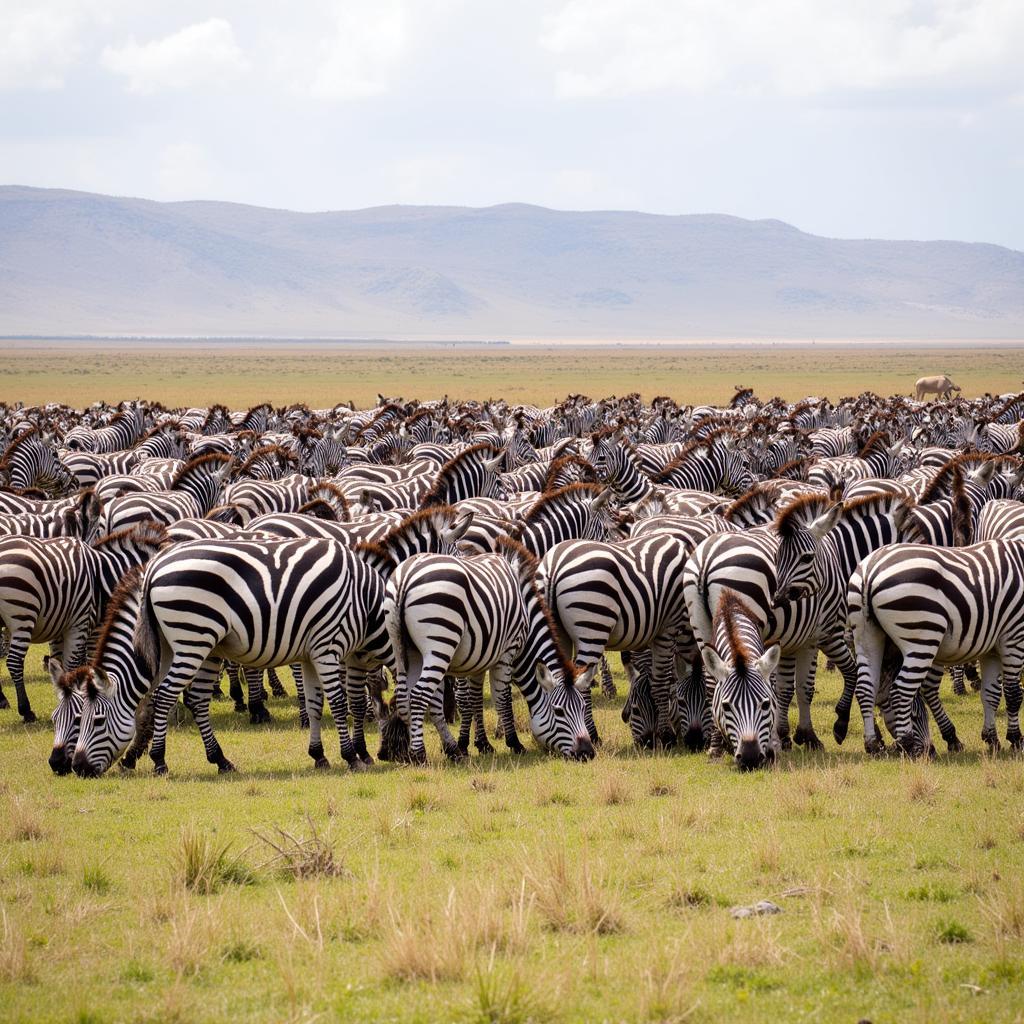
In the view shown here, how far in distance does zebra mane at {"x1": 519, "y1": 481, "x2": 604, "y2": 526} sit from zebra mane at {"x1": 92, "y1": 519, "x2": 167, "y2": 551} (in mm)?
3805

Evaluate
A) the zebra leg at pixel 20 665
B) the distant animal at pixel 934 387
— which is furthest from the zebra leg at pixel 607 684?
the distant animal at pixel 934 387

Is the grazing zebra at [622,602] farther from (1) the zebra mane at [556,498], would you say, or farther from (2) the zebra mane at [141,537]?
(2) the zebra mane at [141,537]

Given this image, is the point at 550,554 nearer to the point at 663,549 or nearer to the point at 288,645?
the point at 663,549

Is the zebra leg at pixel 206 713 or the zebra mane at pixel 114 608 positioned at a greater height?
the zebra mane at pixel 114 608

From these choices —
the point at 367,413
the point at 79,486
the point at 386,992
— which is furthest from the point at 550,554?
the point at 367,413

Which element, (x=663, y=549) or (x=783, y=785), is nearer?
(x=783, y=785)

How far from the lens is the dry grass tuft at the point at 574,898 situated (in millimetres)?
6875

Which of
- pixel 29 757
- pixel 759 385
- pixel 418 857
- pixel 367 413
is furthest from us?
pixel 759 385

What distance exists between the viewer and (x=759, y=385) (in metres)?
83.7

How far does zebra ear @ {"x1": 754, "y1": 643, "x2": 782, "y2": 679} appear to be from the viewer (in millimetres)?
10133

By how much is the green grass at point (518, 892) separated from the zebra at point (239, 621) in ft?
1.50

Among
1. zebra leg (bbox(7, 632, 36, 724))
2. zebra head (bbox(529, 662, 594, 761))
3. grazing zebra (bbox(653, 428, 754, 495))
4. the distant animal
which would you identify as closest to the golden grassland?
the distant animal

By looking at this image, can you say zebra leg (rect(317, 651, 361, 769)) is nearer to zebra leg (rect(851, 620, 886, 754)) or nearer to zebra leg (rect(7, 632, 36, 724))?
zebra leg (rect(7, 632, 36, 724))

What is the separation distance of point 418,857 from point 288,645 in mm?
2846
